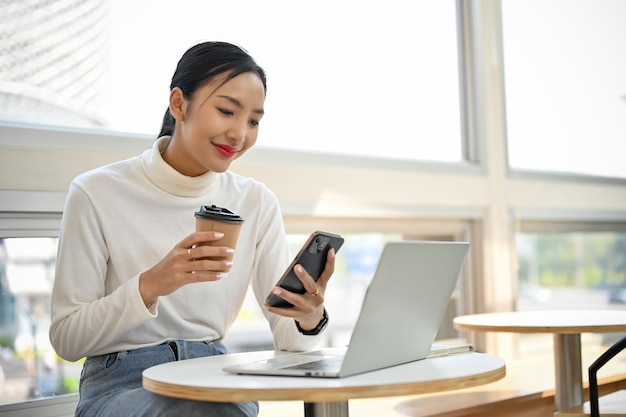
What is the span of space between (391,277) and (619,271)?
142 inches

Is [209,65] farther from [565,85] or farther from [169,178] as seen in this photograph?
[565,85]

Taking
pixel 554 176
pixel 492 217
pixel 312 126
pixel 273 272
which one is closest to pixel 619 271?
pixel 554 176

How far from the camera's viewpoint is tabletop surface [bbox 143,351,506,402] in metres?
1.28

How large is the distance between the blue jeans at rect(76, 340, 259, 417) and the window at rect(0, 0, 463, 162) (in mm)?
930

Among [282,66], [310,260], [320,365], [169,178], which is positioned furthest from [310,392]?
[282,66]

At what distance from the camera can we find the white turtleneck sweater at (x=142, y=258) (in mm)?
1756

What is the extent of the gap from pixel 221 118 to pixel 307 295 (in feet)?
1.72

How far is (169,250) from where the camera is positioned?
2.01 metres

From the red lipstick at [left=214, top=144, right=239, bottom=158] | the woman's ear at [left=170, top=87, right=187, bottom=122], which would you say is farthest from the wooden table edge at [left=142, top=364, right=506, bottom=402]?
the woman's ear at [left=170, top=87, right=187, bottom=122]

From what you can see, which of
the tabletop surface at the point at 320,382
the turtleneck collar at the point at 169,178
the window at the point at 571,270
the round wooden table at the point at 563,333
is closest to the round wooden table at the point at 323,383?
the tabletop surface at the point at 320,382

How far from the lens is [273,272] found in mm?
2176

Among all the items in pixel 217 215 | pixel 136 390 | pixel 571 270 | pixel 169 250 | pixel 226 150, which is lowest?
pixel 571 270

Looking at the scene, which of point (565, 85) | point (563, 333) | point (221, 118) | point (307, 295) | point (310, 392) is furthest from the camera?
point (565, 85)

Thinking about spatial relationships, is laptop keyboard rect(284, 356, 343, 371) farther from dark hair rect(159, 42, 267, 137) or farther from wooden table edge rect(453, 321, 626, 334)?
wooden table edge rect(453, 321, 626, 334)
